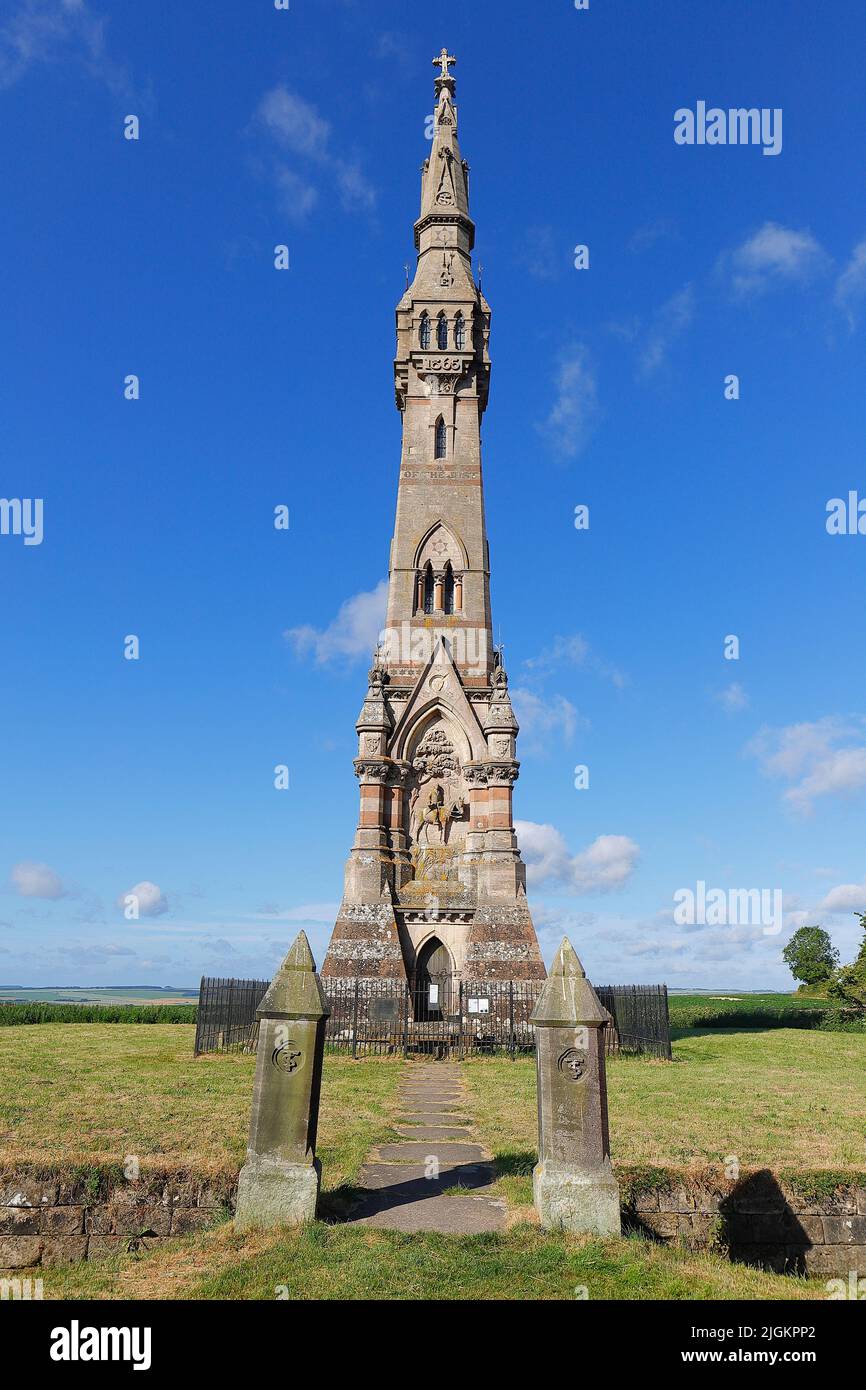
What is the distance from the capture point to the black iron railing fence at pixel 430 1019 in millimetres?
23703

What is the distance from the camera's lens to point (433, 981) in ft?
92.5

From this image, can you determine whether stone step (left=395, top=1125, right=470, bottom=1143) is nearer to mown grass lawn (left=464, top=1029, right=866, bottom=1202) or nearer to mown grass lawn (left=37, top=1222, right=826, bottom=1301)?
mown grass lawn (left=464, top=1029, right=866, bottom=1202)

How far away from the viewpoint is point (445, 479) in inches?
1331

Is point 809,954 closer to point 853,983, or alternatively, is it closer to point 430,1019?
point 853,983

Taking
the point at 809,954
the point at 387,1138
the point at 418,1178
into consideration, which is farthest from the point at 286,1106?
the point at 809,954

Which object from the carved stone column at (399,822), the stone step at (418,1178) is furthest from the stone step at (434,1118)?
the carved stone column at (399,822)

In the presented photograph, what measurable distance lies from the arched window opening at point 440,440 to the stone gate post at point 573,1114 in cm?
2858

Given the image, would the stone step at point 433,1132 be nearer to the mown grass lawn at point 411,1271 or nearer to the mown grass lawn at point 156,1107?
the mown grass lawn at point 156,1107

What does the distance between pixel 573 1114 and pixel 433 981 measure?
67.8 ft

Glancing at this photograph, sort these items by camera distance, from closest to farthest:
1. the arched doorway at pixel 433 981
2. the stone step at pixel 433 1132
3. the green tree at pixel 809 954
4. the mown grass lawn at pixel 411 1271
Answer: the mown grass lawn at pixel 411 1271
the stone step at pixel 433 1132
the arched doorway at pixel 433 981
the green tree at pixel 809 954

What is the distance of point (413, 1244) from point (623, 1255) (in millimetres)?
1901

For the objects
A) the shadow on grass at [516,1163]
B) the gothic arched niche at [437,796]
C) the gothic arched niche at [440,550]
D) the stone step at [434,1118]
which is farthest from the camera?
the gothic arched niche at [440,550]
